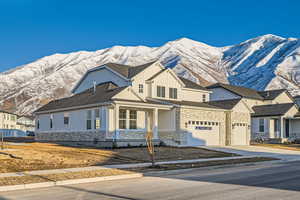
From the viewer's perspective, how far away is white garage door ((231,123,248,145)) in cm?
3969

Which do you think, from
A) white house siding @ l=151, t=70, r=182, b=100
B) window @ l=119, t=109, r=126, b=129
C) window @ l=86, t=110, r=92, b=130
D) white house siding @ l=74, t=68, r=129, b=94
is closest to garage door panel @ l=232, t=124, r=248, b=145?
white house siding @ l=151, t=70, r=182, b=100

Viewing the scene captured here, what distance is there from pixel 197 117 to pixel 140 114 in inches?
230

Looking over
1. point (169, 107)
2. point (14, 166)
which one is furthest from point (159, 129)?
point (14, 166)

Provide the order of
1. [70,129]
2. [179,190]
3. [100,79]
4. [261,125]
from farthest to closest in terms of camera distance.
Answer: [261,125] < [100,79] < [70,129] < [179,190]

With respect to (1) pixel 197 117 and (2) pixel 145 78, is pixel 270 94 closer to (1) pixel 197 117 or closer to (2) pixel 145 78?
(1) pixel 197 117

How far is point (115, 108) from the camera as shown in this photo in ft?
99.7

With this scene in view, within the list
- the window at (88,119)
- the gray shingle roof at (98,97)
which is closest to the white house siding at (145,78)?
the gray shingle roof at (98,97)

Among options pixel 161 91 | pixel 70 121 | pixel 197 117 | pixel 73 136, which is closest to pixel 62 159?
pixel 73 136

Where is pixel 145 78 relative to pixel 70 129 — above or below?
above

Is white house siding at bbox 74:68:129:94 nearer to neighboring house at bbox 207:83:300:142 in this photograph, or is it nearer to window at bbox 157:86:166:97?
window at bbox 157:86:166:97

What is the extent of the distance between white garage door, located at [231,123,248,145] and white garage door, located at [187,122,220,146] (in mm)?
2518

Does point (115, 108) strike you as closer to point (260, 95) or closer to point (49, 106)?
point (49, 106)

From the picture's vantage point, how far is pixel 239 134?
4038 centimetres

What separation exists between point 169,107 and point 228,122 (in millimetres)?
7767
